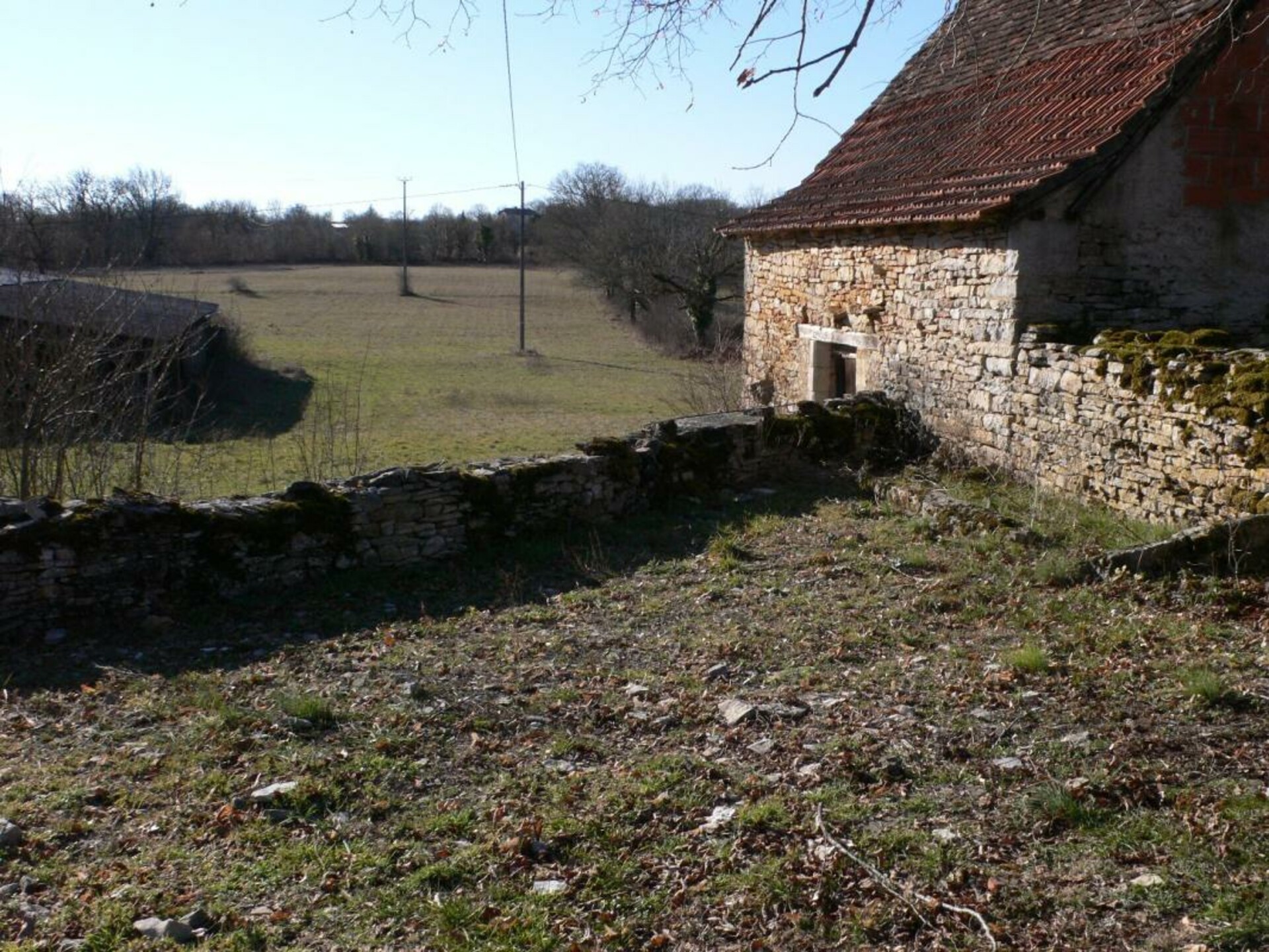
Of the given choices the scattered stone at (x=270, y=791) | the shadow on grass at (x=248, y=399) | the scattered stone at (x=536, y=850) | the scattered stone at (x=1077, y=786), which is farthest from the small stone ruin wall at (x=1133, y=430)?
the shadow on grass at (x=248, y=399)

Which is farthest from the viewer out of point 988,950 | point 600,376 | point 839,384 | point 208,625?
point 600,376

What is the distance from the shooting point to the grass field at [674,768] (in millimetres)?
3512

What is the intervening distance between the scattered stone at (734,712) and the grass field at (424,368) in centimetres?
701

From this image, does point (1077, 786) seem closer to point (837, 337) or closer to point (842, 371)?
point (837, 337)

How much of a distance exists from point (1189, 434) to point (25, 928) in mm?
→ 7686

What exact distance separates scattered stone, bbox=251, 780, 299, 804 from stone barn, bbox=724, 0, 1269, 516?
6.51 metres

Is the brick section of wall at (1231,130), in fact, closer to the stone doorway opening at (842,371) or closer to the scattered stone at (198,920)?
the stone doorway opening at (842,371)

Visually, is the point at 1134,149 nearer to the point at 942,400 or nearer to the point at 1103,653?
the point at 942,400

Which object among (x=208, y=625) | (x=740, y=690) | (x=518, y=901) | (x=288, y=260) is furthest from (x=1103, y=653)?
(x=288, y=260)

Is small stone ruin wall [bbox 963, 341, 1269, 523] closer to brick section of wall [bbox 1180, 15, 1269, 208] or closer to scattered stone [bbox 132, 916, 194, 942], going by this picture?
brick section of wall [bbox 1180, 15, 1269, 208]

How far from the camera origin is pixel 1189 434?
760 centimetres

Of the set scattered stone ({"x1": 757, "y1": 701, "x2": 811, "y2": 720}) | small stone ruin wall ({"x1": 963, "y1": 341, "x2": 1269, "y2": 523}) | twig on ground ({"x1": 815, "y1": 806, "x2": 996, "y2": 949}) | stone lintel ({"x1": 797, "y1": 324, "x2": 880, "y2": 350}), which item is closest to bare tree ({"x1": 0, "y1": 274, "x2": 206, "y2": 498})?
scattered stone ({"x1": 757, "y1": 701, "x2": 811, "y2": 720})

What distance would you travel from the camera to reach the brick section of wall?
966 centimetres

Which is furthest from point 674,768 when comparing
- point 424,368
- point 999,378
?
point 424,368
